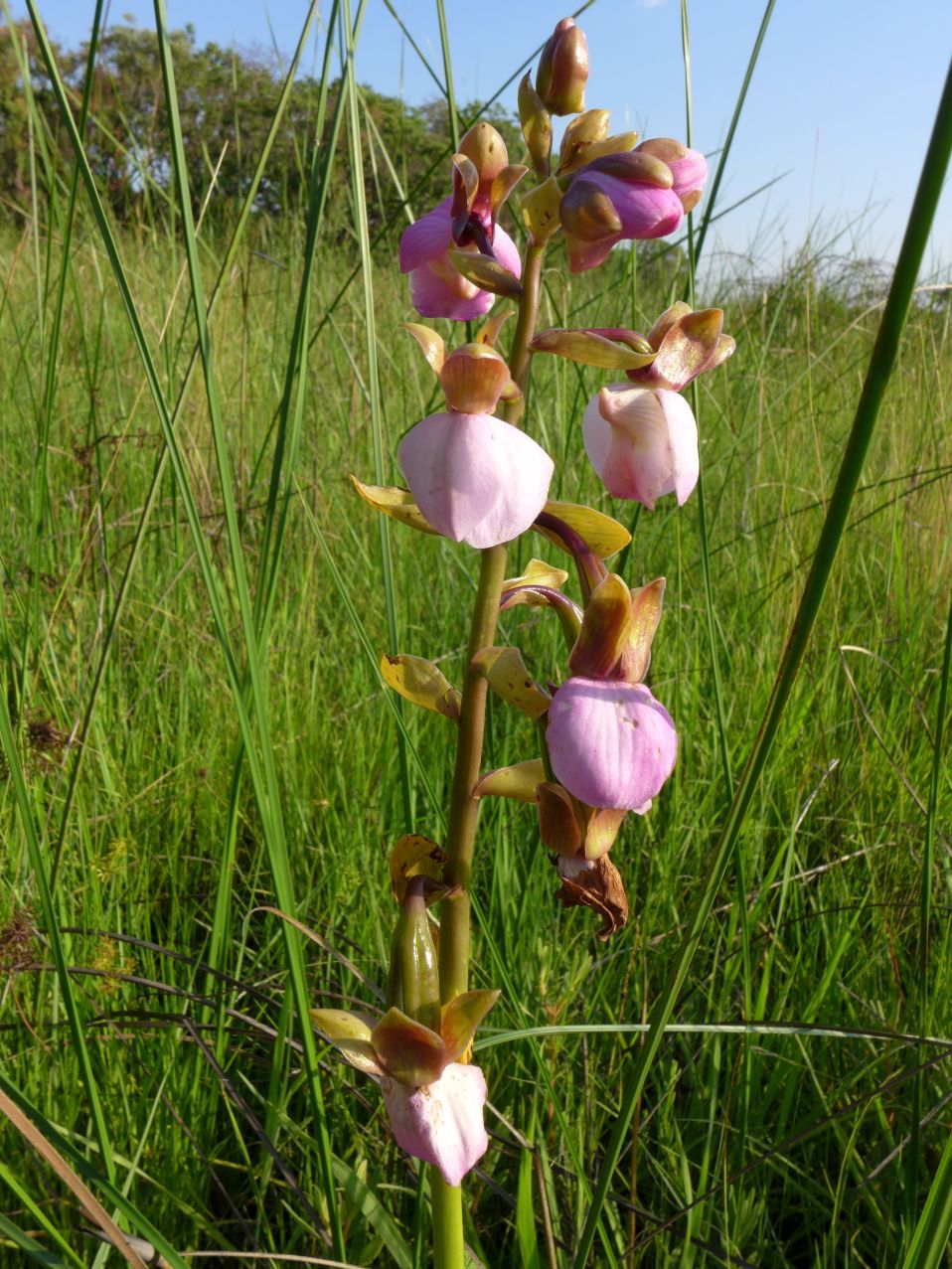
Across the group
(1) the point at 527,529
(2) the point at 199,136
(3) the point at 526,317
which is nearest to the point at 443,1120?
(1) the point at 527,529

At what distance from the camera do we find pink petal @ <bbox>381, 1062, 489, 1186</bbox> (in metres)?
0.65

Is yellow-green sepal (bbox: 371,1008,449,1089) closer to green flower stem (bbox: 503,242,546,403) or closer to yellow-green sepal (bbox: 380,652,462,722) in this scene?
yellow-green sepal (bbox: 380,652,462,722)

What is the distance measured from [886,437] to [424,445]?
2728mm

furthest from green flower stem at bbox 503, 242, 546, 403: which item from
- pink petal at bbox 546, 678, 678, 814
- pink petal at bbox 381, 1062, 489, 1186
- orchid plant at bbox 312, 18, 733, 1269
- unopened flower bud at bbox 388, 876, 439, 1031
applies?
pink petal at bbox 381, 1062, 489, 1186

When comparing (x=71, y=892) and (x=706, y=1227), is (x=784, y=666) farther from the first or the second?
(x=71, y=892)

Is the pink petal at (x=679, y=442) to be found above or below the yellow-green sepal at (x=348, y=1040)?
above

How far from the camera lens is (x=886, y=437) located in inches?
117

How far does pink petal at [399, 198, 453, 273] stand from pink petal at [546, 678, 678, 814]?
1.16 feet

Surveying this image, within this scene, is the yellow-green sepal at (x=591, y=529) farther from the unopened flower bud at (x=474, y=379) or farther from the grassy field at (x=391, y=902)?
the grassy field at (x=391, y=902)

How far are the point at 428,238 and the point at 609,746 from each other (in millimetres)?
403

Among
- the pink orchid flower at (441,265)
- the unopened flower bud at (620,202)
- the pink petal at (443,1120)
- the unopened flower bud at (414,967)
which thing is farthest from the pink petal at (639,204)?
the pink petal at (443,1120)

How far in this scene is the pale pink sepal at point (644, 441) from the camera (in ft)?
2.24

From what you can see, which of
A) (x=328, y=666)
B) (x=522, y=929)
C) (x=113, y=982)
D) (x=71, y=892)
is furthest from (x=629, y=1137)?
(x=328, y=666)

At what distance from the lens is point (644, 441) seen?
68cm
